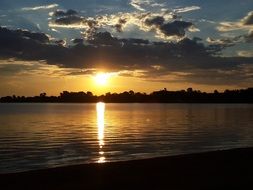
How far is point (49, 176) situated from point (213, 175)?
6964mm

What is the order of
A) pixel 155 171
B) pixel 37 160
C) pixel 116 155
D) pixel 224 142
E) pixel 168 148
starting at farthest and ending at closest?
pixel 224 142, pixel 168 148, pixel 116 155, pixel 37 160, pixel 155 171

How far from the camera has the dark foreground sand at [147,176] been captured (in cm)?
1525

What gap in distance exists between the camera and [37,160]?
2822 centimetres

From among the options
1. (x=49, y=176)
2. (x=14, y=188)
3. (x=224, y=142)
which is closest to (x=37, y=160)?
(x=49, y=176)

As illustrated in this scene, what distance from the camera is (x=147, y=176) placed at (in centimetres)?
1734

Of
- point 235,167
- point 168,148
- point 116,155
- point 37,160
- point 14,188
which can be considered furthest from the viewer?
point 168,148

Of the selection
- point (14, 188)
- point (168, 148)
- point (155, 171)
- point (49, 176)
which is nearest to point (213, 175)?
point (155, 171)

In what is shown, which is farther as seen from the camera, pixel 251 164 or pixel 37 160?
pixel 37 160

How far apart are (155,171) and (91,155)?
1385 centimetres

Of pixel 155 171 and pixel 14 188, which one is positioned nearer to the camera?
pixel 14 188

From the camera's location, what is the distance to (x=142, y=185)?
15344 millimetres

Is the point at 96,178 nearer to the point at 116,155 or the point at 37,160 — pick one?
the point at 37,160

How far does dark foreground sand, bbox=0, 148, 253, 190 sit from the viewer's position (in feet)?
50.0

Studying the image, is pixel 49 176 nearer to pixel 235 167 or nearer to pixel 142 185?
pixel 142 185
